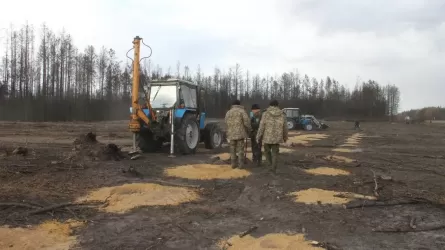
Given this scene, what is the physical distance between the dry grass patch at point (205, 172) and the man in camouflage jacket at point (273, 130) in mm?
855

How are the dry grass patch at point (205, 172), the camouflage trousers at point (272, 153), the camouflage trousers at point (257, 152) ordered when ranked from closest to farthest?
the dry grass patch at point (205, 172) < the camouflage trousers at point (272, 153) < the camouflage trousers at point (257, 152)

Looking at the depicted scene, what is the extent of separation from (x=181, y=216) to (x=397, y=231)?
3.23 metres

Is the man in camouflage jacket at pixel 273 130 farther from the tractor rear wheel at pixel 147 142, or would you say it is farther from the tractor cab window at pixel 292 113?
the tractor cab window at pixel 292 113

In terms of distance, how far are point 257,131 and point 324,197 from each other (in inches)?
163

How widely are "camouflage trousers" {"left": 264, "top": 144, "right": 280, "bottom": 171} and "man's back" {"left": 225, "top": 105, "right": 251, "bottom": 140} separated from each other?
682 mm

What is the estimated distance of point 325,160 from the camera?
1302 centimetres

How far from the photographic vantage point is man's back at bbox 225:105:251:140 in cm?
1055

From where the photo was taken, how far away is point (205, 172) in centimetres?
987

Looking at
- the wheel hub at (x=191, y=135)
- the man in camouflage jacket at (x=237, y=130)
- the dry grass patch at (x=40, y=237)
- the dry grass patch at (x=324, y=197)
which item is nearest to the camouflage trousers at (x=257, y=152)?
the man in camouflage jacket at (x=237, y=130)

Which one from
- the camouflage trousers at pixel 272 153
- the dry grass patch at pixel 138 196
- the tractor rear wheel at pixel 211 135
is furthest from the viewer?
the tractor rear wheel at pixel 211 135

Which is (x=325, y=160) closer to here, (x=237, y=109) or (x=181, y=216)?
(x=237, y=109)

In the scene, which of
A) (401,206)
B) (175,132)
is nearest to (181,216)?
(401,206)

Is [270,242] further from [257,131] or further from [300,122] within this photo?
[300,122]

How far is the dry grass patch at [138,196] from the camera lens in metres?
7.05
